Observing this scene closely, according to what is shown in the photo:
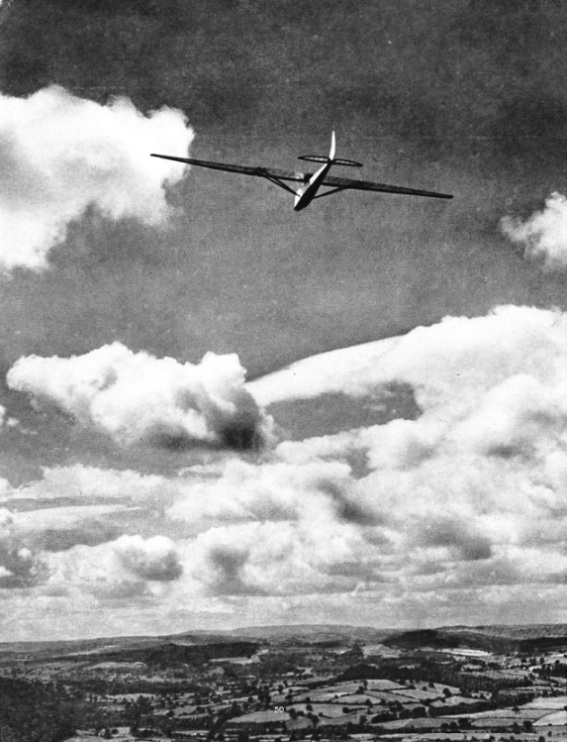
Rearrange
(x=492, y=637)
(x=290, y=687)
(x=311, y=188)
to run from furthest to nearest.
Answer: (x=492, y=637) → (x=290, y=687) → (x=311, y=188)

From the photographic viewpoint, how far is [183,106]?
70.7 ft

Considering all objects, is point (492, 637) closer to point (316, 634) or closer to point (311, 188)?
point (316, 634)

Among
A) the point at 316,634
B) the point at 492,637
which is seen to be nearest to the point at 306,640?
the point at 316,634

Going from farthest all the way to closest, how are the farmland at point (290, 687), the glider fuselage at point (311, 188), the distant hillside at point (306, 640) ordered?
the distant hillside at point (306, 640) → the farmland at point (290, 687) → the glider fuselage at point (311, 188)

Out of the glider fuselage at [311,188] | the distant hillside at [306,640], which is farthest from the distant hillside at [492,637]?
the glider fuselage at [311,188]

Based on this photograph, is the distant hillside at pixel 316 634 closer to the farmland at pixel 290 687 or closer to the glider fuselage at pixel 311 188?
the farmland at pixel 290 687

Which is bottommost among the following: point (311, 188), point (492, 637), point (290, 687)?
point (290, 687)

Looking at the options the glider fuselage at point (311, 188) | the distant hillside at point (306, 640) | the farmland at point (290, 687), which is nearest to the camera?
the glider fuselage at point (311, 188)

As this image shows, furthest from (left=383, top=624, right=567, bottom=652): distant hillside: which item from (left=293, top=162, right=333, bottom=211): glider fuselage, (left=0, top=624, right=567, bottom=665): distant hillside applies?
(left=293, top=162, right=333, bottom=211): glider fuselage

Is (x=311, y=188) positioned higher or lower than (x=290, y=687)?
higher

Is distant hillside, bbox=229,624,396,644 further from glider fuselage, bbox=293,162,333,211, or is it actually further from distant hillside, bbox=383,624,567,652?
glider fuselage, bbox=293,162,333,211

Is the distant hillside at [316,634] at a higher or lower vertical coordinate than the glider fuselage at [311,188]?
lower

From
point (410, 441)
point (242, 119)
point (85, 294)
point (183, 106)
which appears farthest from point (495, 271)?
point (85, 294)

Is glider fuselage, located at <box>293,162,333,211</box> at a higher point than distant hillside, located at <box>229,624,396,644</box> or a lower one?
higher
